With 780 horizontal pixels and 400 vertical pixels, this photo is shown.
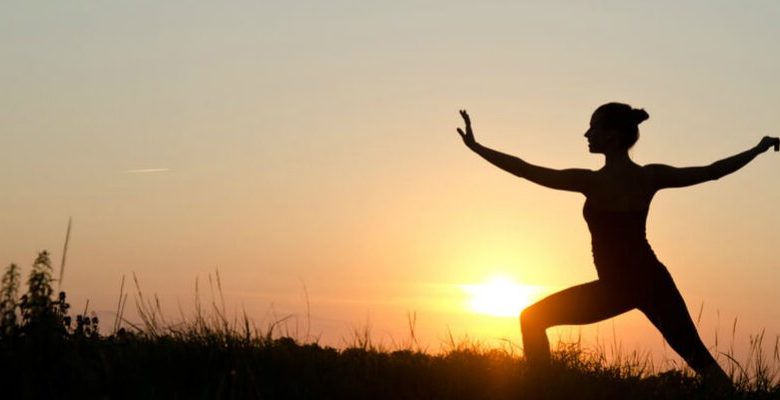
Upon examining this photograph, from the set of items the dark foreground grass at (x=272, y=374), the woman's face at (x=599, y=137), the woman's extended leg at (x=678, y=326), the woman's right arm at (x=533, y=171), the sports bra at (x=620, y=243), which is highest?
the woman's face at (x=599, y=137)

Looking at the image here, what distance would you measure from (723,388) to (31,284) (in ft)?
19.4

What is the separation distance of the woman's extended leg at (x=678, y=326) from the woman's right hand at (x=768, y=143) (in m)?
1.62

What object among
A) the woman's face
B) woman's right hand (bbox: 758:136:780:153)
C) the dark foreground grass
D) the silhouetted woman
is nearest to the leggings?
the silhouetted woman

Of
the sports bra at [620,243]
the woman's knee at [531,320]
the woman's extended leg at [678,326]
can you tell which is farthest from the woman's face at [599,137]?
the woman's knee at [531,320]

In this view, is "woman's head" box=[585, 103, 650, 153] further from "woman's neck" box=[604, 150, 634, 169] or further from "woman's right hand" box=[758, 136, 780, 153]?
"woman's right hand" box=[758, 136, 780, 153]

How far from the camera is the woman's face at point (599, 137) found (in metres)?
10.7

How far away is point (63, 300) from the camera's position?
32.3 feet

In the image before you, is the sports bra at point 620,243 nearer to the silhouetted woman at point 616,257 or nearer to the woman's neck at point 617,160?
the silhouetted woman at point 616,257

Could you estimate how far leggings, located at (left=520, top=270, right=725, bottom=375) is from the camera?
1046 cm

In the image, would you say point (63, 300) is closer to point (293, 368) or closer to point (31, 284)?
point (31, 284)

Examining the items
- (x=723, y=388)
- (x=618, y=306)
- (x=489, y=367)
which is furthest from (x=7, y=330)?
(x=723, y=388)

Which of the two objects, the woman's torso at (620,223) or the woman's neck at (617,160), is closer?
the woman's torso at (620,223)

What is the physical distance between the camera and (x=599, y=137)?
35.3 feet

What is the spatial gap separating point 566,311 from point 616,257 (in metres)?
0.66
